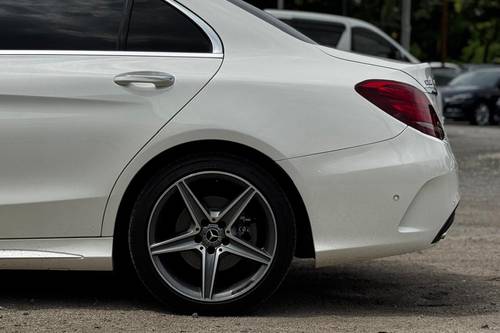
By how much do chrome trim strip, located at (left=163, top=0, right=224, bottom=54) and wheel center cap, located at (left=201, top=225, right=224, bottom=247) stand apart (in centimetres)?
84

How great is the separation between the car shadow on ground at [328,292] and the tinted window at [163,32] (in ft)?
4.24

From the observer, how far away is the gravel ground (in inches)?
212

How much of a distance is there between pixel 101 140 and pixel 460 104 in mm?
25739

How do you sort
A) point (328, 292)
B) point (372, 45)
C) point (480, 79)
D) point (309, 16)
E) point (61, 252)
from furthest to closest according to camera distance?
point (480, 79) → point (372, 45) → point (309, 16) → point (328, 292) → point (61, 252)

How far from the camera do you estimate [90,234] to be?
545 cm

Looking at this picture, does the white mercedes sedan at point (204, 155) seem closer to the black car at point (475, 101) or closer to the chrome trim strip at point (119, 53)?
the chrome trim strip at point (119, 53)

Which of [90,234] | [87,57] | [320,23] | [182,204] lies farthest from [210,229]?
[320,23]

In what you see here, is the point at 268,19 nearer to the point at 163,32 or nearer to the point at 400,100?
the point at 163,32

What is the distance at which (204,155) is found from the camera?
17.8ft

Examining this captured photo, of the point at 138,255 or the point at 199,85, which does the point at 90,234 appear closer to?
the point at 138,255

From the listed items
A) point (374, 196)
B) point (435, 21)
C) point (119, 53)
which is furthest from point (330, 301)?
point (435, 21)

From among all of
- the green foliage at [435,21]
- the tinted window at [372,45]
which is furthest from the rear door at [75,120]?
the green foliage at [435,21]

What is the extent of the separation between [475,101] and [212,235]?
25.6m

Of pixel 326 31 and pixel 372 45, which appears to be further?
pixel 372 45
